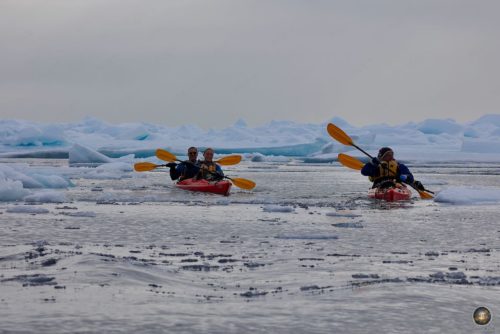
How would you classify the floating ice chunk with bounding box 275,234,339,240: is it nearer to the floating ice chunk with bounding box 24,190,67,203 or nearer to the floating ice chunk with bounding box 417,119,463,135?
the floating ice chunk with bounding box 24,190,67,203

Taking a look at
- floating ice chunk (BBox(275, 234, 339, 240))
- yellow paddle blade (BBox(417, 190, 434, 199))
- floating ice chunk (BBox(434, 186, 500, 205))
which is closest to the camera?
floating ice chunk (BBox(275, 234, 339, 240))

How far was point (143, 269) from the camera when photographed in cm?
664

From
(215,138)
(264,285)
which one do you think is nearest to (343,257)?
(264,285)

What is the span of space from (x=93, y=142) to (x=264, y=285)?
42053 mm

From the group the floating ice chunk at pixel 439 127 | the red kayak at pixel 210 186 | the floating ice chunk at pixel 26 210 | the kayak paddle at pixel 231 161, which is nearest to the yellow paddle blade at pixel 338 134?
the kayak paddle at pixel 231 161

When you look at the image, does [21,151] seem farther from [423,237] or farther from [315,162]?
[423,237]

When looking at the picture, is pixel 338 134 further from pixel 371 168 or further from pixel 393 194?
pixel 393 194

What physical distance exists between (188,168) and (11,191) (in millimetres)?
4700

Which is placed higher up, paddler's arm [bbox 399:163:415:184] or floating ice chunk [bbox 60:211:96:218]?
paddler's arm [bbox 399:163:415:184]

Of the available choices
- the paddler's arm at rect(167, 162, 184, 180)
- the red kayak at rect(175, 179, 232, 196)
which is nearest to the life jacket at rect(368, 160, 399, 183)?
the red kayak at rect(175, 179, 232, 196)

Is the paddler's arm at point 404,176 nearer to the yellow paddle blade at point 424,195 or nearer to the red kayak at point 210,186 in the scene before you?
the yellow paddle blade at point 424,195

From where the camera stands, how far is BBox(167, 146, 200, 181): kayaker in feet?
57.5

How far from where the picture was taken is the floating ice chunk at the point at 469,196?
1497cm

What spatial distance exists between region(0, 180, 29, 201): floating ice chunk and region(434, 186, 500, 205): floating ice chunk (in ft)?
24.5
